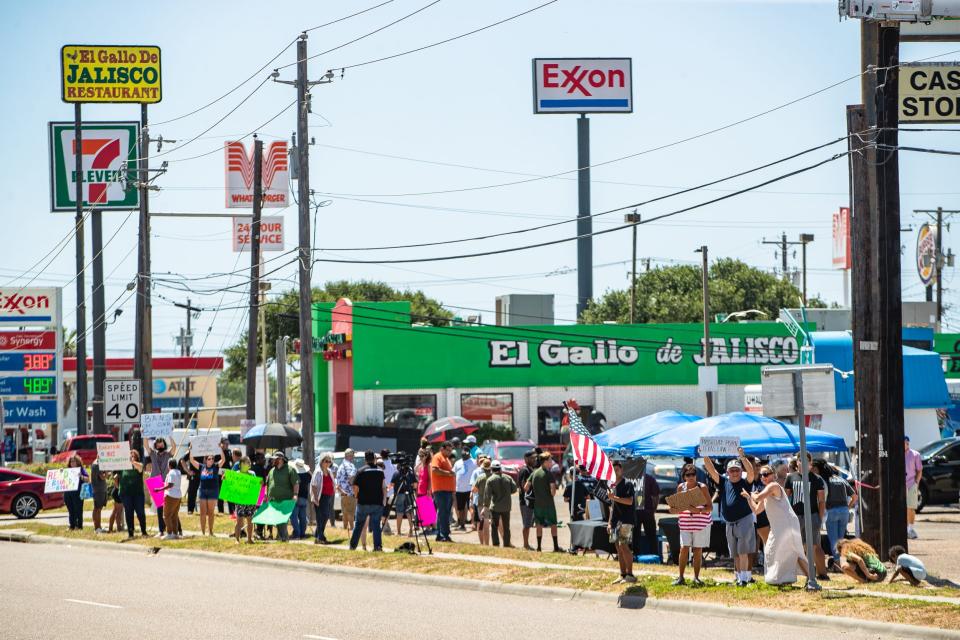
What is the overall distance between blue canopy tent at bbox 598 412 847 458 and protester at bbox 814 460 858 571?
257 centimetres

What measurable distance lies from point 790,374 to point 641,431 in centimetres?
793

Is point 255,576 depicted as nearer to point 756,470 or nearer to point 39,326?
point 756,470

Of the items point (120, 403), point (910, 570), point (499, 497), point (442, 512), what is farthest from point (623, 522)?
point (120, 403)

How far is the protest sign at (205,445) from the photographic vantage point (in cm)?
2566

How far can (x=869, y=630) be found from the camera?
1261cm

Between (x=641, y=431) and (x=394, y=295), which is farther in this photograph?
(x=394, y=295)

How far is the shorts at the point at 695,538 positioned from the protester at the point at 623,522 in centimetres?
68

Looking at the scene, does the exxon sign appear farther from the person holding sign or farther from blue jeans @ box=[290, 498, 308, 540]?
blue jeans @ box=[290, 498, 308, 540]

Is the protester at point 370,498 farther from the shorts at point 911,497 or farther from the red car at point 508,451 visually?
the red car at point 508,451

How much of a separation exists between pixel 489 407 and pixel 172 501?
2577 centimetres

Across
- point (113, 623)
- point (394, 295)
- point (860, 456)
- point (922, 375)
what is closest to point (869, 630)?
point (860, 456)

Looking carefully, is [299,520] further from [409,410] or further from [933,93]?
[409,410]

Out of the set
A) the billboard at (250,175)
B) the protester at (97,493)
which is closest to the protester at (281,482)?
the protester at (97,493)

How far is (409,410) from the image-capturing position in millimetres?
48562
